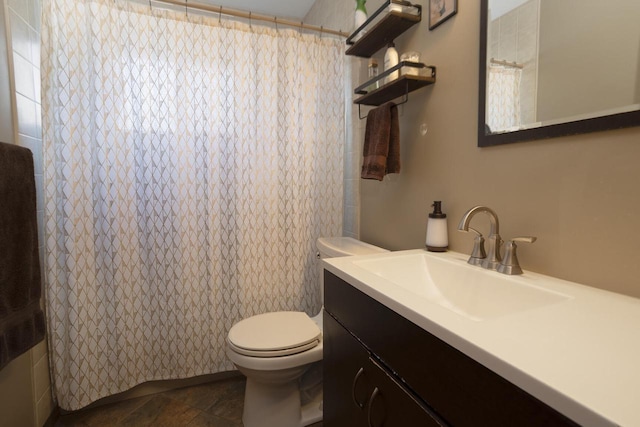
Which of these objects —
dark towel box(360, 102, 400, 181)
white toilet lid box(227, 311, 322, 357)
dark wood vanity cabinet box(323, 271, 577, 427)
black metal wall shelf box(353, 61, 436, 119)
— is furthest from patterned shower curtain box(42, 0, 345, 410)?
dark wood vanity cabinet box(323, 271, 577, 427)

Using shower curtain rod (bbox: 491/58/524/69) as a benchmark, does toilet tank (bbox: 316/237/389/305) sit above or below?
below

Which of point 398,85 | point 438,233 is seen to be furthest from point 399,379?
point 398,85

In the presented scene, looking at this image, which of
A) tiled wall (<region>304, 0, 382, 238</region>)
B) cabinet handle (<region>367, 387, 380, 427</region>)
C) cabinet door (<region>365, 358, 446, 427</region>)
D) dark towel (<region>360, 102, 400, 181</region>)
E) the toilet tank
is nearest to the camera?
cabinet door (<region>365, 358, 446, 427</region>)

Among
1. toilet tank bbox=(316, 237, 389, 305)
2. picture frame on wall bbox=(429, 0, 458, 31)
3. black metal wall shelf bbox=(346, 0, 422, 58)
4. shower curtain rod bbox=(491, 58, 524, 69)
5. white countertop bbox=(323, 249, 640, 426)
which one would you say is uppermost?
black metal wall shelf bbox=(346, 0, 422, 58)

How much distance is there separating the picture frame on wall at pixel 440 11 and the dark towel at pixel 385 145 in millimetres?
318

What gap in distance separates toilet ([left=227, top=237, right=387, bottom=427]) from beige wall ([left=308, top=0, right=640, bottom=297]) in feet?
1.24

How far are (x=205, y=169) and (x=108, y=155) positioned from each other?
42 centimetres

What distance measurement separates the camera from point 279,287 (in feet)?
5.76

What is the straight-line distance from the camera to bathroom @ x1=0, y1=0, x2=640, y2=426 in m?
0.67

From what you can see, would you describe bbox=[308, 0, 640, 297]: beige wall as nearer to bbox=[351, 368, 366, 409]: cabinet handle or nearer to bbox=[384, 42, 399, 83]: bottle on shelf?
bbox=[384, 42, 399, 83]: bottle on shelf

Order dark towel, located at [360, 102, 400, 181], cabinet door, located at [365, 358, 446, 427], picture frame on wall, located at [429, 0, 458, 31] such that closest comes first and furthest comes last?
cabinet door, located at [365, 358, 446, 427]
picture frame on wall, located at [429, 0, 458, 31]
dark towel, located at [360, 102, 400, 181]

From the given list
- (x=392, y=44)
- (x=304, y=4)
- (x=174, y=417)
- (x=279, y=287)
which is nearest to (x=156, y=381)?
(x=174, y=417)

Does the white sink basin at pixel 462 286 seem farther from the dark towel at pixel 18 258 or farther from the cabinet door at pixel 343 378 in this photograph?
the dark towel at pixel 18 258

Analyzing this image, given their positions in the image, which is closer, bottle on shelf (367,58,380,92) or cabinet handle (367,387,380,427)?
cabinet handle (367,387,380,427)
